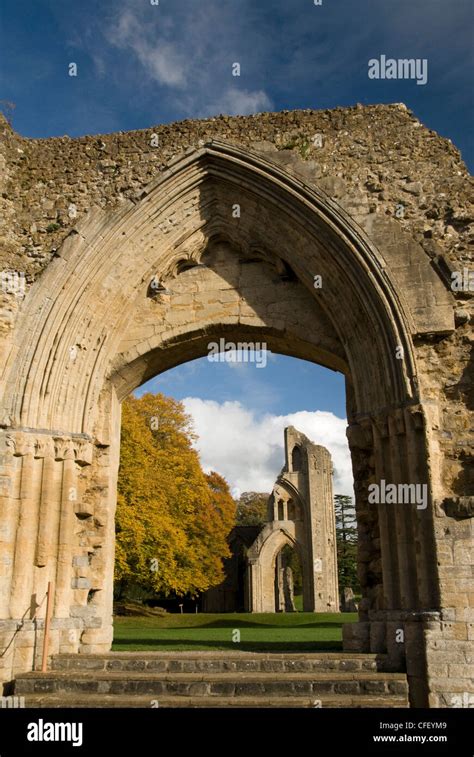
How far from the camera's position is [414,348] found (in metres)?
7.79

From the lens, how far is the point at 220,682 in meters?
6.46

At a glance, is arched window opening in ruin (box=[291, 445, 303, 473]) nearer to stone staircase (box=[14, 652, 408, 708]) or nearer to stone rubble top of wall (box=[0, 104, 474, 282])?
stone rubble top of wall (box=[0, 104, 474, 282])

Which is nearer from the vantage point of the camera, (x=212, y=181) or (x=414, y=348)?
(x=414, y=348)

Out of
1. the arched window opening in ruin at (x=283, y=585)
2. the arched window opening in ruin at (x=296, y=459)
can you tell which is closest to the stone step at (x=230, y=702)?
the arched window opening in ruin at (x=283, y=585)

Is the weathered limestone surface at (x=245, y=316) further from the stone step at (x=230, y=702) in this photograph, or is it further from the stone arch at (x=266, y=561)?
the stone arch at (x=266, y=561)

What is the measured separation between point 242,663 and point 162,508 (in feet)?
48.9

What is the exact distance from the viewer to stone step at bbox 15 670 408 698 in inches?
252

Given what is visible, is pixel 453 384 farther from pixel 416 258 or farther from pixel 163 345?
pixel 163 345

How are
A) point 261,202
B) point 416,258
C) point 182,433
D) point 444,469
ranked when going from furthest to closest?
1. point 182,433
2. point 261,202
3. point 416,258
4. point 444,469

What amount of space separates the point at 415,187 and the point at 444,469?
3530 mm

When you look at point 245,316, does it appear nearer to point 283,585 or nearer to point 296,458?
point 296,458

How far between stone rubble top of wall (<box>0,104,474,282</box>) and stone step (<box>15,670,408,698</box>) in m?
4.72

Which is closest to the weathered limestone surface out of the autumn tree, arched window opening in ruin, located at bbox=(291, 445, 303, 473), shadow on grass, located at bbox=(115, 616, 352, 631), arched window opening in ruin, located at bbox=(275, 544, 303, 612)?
the autumn tree
